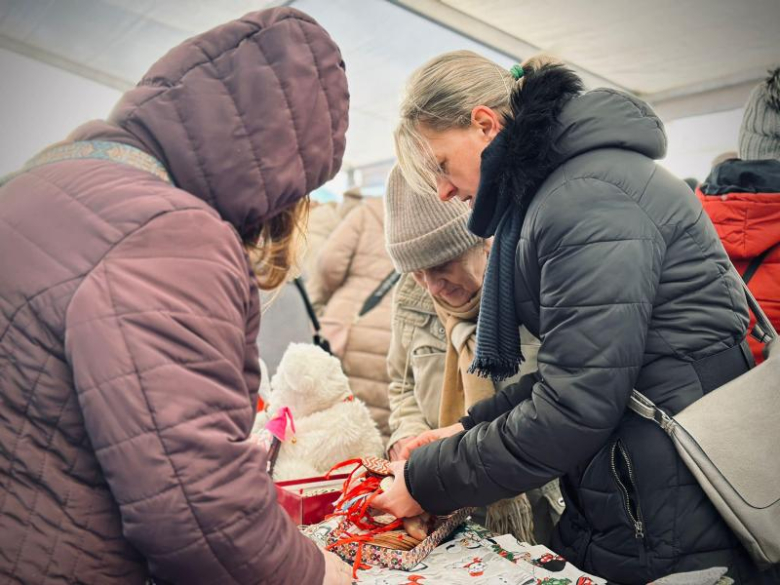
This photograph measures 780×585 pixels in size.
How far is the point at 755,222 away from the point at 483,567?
116 cm

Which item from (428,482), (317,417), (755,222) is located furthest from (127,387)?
(755,222)

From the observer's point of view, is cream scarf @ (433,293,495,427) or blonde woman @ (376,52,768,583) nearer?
blonde woman @ (376,52,768,583)

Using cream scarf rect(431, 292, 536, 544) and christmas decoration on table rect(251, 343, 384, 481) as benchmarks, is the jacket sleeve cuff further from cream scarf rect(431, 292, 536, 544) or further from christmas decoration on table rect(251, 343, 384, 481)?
christmas decoration on table rect(251, 343, 384, 481)

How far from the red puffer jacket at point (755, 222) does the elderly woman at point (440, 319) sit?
602 millimetres

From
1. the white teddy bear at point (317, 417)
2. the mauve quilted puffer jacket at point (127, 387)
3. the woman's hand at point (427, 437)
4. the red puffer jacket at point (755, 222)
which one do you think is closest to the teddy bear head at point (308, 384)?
the white teddy bear at point (317, 417)

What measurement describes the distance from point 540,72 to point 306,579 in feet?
3.29

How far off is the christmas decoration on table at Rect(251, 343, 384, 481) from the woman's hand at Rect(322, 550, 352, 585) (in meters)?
0.76

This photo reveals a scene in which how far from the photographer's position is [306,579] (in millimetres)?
948

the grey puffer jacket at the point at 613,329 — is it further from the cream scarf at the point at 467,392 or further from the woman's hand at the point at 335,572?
the cream scarf at the point at 467,392

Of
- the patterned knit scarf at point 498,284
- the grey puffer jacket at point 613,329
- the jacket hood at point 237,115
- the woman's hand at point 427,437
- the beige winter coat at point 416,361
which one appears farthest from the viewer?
the beige winter coat at point 416,361

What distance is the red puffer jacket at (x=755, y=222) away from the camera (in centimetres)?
169

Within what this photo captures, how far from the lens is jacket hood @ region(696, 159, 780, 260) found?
169 centimetres

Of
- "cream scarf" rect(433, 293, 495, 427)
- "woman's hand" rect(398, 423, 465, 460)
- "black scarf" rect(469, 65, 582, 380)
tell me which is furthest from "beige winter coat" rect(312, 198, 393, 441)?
"black scarf" rect(469, 65, 582, 380)

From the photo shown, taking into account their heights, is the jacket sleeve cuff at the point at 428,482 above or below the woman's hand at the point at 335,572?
below
